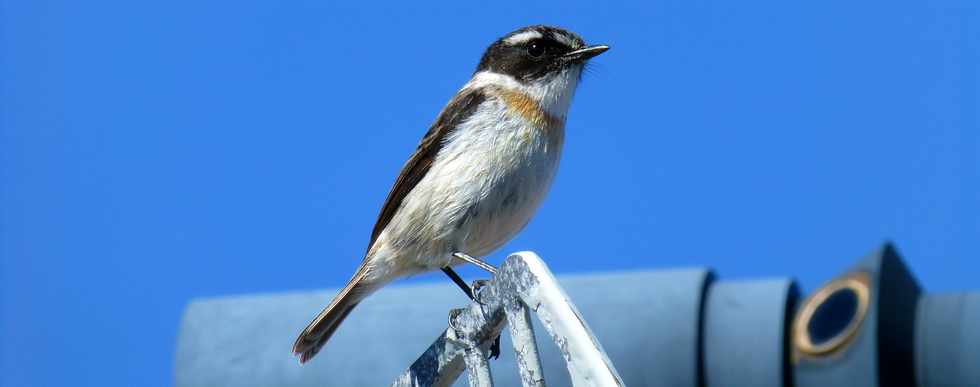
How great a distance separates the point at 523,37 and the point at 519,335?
3.06m

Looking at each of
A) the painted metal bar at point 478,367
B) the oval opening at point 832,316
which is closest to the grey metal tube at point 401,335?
the oval opening at point 832,316

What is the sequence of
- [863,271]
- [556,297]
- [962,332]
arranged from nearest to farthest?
[556,297], [962,332], [863,271]

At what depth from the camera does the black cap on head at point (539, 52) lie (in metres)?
6.03

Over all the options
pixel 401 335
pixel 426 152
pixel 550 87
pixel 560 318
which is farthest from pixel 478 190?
pixel 401 335

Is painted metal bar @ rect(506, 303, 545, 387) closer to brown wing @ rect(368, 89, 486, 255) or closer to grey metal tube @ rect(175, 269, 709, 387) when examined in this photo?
brown wing @ rect(368, 89, 486, 255)

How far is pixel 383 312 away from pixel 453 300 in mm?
471

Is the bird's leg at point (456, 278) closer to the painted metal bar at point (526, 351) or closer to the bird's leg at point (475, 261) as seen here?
the bird's leg at point (475, 261)

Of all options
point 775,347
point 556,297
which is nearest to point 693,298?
point 775,347

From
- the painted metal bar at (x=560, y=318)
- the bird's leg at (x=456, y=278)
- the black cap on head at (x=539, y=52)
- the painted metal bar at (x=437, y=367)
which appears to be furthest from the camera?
the black cap on head at (x=539, y=52)

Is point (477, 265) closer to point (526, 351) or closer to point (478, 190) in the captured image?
point (478, 190)

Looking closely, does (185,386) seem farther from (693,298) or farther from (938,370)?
(938,370)

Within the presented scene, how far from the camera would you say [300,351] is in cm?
560

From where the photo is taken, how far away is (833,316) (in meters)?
8.05

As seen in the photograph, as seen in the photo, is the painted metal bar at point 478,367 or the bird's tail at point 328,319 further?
the bird's tail at point 328,319
